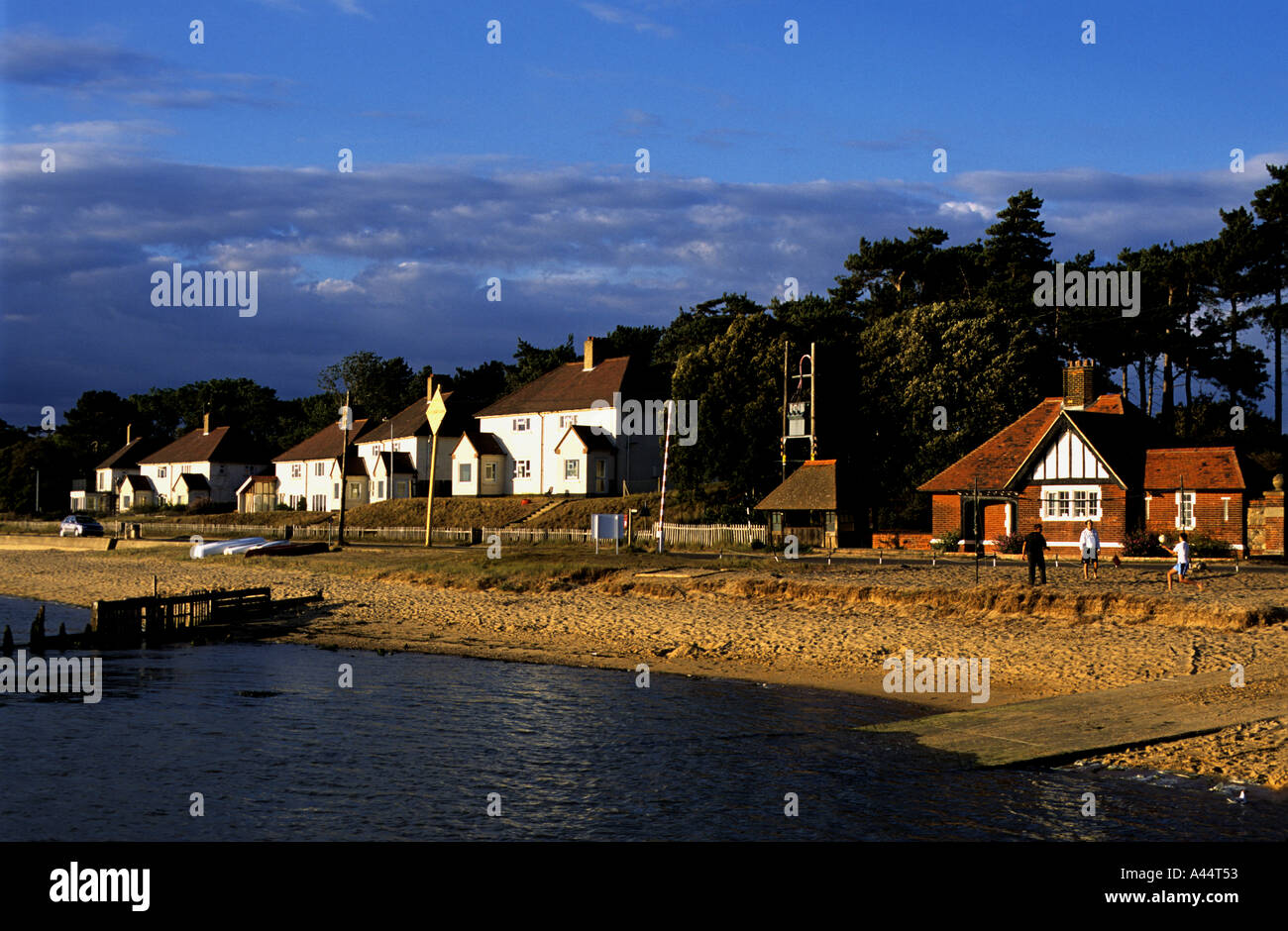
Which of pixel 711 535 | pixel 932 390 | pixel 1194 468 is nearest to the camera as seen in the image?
pixel 1194 468

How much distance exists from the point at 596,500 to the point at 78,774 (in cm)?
5036

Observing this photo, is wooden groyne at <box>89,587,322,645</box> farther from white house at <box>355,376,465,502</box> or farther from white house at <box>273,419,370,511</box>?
white house at <box>273,419,370,511</box>

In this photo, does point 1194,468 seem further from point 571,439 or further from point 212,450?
point 212,450

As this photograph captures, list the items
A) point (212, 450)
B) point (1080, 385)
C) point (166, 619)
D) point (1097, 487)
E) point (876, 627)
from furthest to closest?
point (212, 450) < point (1080, 385) < point (1097, 487) < point (166, 619) < point (876, 627)

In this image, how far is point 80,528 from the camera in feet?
266

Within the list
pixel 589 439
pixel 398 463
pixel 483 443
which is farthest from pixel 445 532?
pixel 398 463

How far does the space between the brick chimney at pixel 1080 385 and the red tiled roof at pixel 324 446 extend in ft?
205

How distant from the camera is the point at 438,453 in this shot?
85562 millimetres

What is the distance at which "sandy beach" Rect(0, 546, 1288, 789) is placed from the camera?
21297mm

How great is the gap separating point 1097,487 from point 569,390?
42205mm

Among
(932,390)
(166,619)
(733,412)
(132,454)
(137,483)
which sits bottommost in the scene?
(166,619)

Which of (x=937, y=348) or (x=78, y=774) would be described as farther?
(x=937, y=348)
